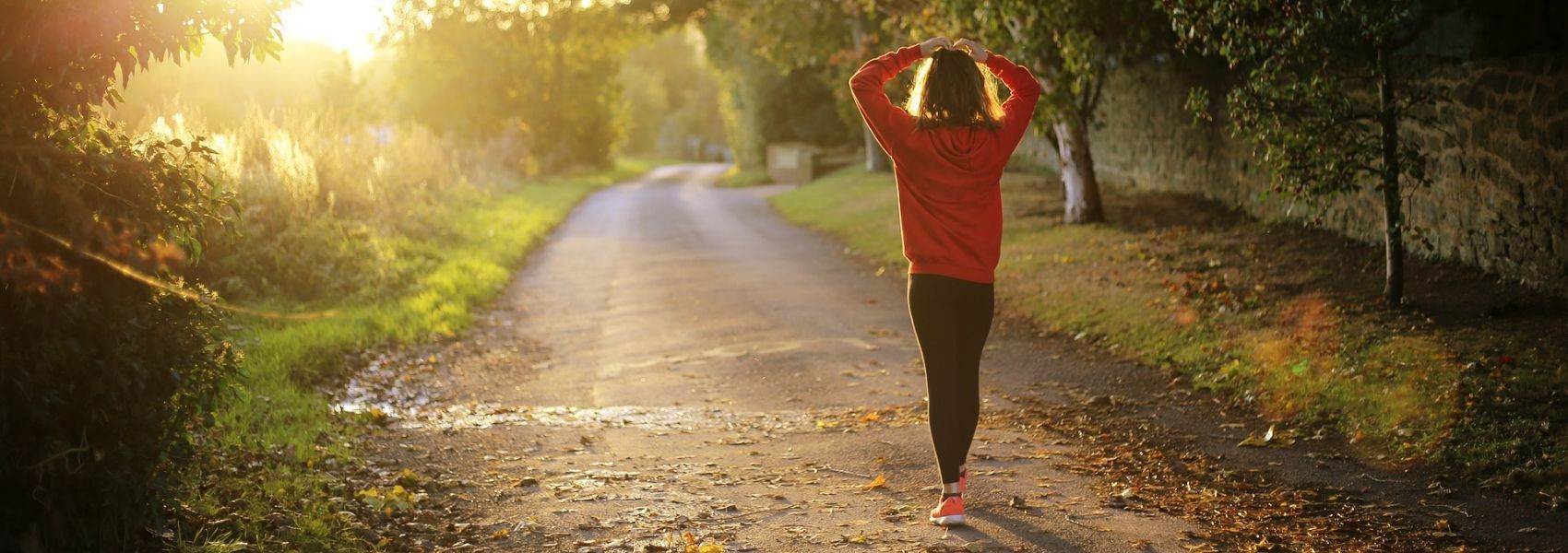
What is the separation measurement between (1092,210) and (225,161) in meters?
11.0

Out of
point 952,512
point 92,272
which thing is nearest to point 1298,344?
point 952,512

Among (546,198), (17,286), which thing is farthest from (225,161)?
(546,198)

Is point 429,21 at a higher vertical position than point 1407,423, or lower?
higher

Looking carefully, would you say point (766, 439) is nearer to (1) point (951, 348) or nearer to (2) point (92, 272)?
(1) point (951, 348)

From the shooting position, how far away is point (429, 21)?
1727 inches

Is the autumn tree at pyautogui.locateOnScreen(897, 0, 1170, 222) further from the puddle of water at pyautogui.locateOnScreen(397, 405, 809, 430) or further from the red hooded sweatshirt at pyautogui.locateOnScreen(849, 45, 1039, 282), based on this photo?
the red hooded sweatshirt at pyautogui.locateOnScreen(849, 45, 1039, 282)

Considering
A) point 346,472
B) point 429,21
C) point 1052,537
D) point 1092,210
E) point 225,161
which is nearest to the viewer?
point 1052,537

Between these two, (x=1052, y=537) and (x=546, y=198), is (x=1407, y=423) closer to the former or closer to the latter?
(x=1052, y=537)

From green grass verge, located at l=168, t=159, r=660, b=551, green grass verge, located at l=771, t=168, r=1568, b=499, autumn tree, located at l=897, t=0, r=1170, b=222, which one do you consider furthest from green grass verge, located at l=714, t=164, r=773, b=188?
green grass verge, located at l=168, t=159, r=660, b=551

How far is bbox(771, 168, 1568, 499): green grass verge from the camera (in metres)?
6.84

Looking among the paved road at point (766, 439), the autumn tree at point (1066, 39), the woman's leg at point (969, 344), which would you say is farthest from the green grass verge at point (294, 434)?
the autumn tree at point (1066, 39)

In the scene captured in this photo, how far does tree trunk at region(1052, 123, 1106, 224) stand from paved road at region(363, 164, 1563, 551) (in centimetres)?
467

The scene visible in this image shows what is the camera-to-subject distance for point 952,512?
560 centimetres

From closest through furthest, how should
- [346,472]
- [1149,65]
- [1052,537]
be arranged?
[1052,537] → [346,472] → [1149,65]
